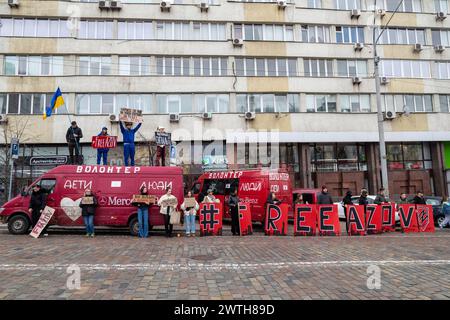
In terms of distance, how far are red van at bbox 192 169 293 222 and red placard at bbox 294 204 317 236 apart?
332 centimetres

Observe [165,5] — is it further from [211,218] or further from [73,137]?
[211,218]

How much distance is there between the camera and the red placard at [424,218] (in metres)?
14.6

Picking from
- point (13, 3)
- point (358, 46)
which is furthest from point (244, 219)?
point (13, 3)

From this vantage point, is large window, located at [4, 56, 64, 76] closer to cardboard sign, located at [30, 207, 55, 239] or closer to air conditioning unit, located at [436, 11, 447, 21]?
cardboard sign, located at [30, 207, 55, 239]

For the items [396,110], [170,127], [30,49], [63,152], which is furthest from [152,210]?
[396,110]

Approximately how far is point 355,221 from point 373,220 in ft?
2.89

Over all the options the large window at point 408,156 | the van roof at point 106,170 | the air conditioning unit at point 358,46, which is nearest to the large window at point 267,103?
the air conditioning unit at point 358,46

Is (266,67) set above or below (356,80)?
above

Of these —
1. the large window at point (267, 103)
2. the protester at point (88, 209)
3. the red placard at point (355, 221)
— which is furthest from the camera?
the large window at point (267, 103)

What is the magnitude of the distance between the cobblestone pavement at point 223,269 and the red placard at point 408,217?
3.67 m

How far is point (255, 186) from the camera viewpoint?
16.7m

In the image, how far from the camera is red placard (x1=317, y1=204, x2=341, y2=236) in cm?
1268

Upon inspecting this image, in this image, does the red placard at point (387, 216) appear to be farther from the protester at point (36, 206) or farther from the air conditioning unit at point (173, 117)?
the air conditioning unit at point (173, 117)

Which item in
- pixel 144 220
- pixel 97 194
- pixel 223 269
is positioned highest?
pixel 97 194
